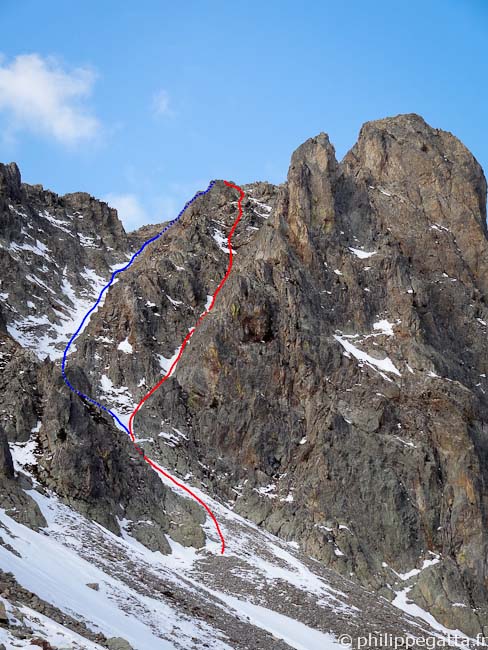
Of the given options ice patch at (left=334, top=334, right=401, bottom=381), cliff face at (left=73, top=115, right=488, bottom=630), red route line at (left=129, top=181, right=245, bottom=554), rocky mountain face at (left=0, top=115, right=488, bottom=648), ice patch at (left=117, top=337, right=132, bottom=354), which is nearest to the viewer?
rocky mountain face at (left=0, top=115, right=488, bottom=648)

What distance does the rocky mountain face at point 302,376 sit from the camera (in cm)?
5419

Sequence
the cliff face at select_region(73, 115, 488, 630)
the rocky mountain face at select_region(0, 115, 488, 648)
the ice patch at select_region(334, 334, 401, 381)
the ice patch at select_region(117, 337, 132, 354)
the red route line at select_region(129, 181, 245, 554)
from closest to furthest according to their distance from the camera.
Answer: the rocky mountain face at select_region(0, 115, 488, 648), the red route line at select_region(129, 181, 245, 554), the cliff face at select_region(73, 115, 488, 630), the ice patch at select_region(334, 334, 401, 381), the ice patch at select_region(117, 337, 132, 354)

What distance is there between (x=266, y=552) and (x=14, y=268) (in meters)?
48.8

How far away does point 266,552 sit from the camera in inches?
2099

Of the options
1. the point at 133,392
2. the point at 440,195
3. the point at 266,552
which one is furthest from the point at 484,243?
the point at 266,552

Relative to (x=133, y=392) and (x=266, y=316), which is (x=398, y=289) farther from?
(x=133, y=392)

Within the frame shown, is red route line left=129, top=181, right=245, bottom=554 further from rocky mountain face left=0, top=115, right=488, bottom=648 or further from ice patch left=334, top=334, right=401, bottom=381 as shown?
ice patch left=334, top=334, right=401, bottom=381

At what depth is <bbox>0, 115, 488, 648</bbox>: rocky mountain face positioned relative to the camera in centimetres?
5419

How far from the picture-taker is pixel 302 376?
7238 centimetres

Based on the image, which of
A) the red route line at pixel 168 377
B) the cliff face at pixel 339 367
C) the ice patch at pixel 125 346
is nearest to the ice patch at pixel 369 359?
the cliff face at pixel 339 367

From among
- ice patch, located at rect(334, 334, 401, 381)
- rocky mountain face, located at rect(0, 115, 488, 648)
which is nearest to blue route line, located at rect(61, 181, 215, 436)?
rocky mountain face, located at rect(0, 115, 488, 648)

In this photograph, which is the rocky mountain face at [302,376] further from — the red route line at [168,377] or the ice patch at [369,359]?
the red route line at [168,377]

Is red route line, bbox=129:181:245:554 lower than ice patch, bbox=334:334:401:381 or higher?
lower

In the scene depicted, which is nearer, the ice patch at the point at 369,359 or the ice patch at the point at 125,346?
the ice patch at the point at 369,359
